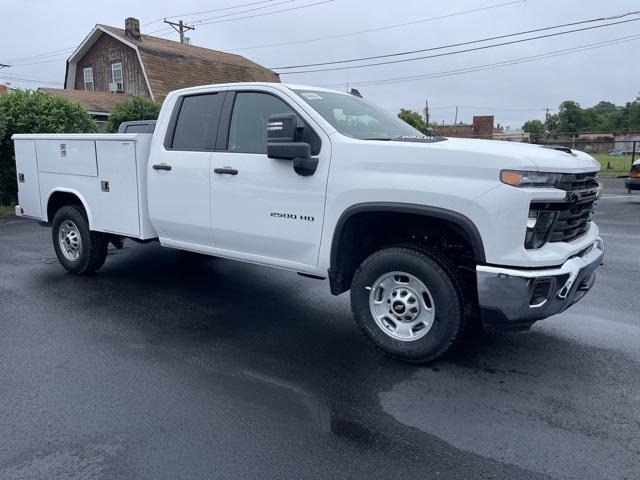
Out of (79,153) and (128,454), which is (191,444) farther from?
(79,153)

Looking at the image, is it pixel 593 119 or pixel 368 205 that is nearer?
pixel 368 205

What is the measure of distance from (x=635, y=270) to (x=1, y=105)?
13269 mm

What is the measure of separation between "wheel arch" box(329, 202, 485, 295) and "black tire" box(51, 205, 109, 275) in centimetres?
355

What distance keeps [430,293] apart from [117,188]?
3730 millimetres

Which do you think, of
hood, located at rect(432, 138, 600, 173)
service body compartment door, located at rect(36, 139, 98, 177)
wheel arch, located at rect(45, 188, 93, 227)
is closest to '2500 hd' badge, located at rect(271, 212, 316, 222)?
hood, located at rect(432, 138, 600, 173)

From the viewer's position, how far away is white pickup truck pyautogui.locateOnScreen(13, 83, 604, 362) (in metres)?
3.68

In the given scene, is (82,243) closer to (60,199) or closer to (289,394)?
(60,199)

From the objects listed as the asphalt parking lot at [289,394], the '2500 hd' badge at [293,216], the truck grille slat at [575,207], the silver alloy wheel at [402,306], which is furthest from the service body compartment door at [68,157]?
the truck grille slat at [575,207]

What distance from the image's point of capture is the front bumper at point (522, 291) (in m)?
3.62

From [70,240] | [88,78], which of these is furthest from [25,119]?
[88,78]

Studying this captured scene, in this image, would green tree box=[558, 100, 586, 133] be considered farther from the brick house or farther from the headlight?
the headlight

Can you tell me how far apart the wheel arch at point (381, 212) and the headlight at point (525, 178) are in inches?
14.5

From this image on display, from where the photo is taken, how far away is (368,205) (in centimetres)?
413

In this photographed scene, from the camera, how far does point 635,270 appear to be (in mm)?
7062
